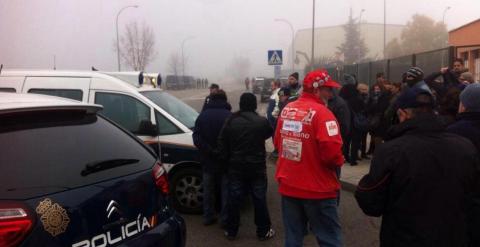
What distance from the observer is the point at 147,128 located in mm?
6066

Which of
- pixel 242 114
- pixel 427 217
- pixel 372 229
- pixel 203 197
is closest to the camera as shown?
pixel 427 217

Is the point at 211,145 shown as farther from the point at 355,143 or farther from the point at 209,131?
the point at 355,143

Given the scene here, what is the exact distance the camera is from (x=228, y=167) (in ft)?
18.3

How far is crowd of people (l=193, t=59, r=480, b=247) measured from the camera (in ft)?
8.57

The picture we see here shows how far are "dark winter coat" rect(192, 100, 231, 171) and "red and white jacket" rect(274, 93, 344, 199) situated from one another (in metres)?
1.97

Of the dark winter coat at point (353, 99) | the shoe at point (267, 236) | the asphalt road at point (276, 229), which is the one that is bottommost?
the asphalt road at point (276, 229)

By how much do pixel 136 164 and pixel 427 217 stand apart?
1.75m

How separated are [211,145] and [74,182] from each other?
133 inches

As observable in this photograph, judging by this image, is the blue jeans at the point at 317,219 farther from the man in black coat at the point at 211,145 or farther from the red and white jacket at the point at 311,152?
the man in black coat at the point at 211,145

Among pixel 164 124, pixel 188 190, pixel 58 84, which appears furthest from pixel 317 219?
pixel 58 84

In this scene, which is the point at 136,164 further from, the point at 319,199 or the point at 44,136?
the point at 319,199

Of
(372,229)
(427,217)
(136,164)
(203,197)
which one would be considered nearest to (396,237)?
(427,217)

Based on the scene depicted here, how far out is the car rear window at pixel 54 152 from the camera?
7.43 ft

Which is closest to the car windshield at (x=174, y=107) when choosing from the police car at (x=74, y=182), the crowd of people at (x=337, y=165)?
the crowd of people at (x=337, y=165)
